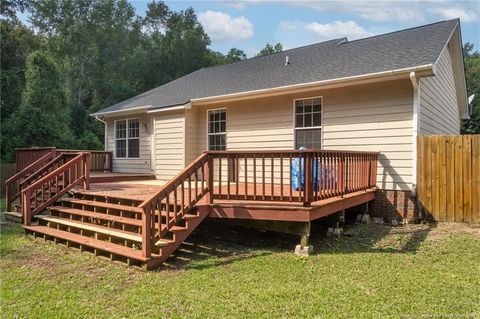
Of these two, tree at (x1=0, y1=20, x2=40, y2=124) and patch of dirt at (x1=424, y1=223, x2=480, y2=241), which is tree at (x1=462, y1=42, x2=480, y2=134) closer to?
patch of dirt at (x1=424, y1=223, x2=480, y2=241)

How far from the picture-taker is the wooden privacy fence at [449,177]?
6852 millimetres

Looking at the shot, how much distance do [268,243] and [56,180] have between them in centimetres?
482

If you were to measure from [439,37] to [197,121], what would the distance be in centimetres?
652

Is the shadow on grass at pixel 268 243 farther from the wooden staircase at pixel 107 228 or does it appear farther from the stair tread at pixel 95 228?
the stair tread at pixel 95 228

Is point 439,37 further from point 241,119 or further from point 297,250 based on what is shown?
point 297,250

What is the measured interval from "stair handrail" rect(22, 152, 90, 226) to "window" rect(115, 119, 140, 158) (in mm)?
4836

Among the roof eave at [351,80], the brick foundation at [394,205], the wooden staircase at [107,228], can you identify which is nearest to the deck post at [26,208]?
the wooden staircase at [107,228]

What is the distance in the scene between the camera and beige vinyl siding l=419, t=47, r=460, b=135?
7.88m

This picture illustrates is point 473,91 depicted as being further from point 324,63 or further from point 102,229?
point 102,229

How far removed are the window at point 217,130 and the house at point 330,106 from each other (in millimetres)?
29

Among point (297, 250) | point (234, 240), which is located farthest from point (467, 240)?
point (234, 240)

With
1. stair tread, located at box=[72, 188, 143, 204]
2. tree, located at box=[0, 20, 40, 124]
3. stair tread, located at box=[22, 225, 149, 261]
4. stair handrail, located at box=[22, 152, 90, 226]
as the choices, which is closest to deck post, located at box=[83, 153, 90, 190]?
stair handrail, located at box=[22, 152, 90, 226]

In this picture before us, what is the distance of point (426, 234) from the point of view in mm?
6371

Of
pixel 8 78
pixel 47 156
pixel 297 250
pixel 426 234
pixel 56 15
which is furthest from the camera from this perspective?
pixel 56 15
